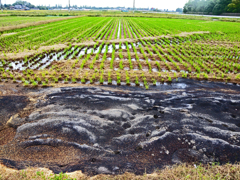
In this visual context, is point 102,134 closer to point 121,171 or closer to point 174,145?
point 121,171

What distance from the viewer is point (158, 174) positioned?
10.3ft

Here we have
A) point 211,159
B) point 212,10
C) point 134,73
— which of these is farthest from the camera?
point 212,10

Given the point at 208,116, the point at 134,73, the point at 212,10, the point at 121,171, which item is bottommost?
the point at 121,171

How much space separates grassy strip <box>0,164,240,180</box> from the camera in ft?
9.75

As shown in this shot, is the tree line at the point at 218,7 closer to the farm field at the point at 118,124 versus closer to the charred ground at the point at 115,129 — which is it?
the farm field at the point at 118,124

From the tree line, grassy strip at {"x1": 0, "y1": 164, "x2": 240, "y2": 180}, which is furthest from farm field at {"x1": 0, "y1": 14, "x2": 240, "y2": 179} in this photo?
the tree line

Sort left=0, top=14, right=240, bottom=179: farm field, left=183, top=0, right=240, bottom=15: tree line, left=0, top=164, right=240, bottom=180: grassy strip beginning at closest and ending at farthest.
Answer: left=0, top=164, right=240, bottom=180: grassy strip < left=0, top=14, right=240, bottom=179: farm field < left=183, top=0, right=240, bottom=15: tree line

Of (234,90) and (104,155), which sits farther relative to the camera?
(234,90)

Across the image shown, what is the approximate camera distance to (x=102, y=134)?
4156 mm

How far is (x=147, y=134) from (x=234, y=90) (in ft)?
16.5

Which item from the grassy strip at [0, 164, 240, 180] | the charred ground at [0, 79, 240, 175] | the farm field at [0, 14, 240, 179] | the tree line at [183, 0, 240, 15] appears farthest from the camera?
the tree line at [183, 0, 240, 15]

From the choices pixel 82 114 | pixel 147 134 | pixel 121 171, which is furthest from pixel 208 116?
pixel 82 114

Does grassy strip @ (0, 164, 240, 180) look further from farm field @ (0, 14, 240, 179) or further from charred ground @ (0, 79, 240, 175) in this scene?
charred ground @ (0, 79, 240, 175)

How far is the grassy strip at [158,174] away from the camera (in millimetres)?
2973
